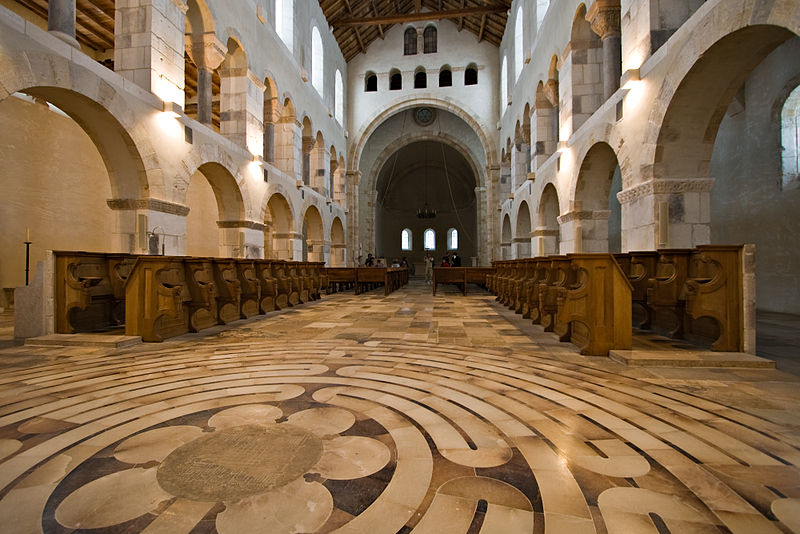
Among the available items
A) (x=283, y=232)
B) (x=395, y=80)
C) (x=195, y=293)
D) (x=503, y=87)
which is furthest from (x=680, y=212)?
(x=395, y=80)

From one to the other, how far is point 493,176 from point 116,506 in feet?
60.4

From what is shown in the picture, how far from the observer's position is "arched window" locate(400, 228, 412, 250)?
95.2ft

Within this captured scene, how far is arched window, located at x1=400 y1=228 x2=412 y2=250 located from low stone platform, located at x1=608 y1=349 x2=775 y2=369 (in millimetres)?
25739

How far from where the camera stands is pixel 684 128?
5.47 meters

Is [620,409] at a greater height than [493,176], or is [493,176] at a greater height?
[493,176]

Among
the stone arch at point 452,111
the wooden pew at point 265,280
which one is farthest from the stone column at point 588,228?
the stone arch at point 452,111

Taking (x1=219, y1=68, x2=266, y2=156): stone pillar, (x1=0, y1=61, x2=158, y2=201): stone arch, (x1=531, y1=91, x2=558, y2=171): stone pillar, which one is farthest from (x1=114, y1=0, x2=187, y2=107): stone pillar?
(x1=531, y1=91, x2=558, y2=171): stone pillar

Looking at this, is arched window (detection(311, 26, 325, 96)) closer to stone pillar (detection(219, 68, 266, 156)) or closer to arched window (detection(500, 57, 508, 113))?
stone pillar (detection(219, 68, 266, 156))

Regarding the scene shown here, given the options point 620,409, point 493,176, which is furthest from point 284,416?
point 493,176

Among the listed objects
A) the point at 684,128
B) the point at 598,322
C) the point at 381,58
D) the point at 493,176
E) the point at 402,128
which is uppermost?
the point at 381,58

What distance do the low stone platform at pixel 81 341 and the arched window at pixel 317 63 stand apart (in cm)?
1272

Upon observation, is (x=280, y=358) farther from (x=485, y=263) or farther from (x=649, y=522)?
(x=485, y=263)

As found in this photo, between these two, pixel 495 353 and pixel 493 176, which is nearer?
pixel 495 353

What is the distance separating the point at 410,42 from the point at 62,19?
618 inches
